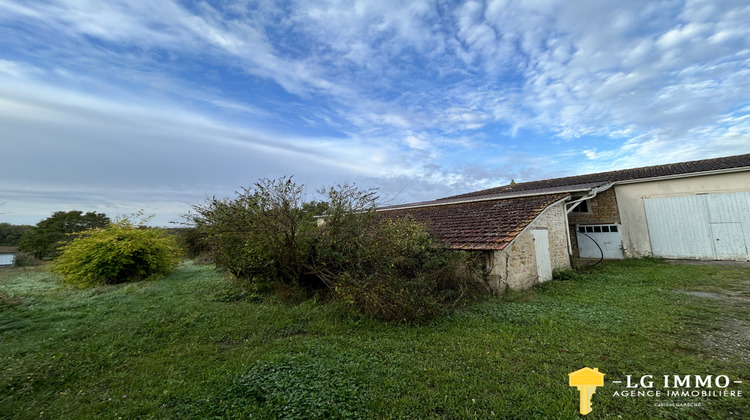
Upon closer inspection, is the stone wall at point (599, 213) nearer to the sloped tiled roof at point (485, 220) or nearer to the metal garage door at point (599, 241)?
the metal garage door at point (599, 241)

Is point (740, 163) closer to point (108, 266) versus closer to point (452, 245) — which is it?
point (452, 245)

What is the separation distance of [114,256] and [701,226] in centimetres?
2249

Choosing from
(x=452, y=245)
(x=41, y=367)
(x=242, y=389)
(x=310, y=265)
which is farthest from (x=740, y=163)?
(x=41, y=367)

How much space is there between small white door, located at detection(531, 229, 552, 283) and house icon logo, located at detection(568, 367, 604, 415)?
5.67m

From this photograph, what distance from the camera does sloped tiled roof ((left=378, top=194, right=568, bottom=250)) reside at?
7586 millimetres

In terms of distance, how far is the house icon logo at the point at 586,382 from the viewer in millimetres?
2826

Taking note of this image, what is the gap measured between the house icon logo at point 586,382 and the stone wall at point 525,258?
397cm

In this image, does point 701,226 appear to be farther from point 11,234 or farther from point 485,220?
point 11,234

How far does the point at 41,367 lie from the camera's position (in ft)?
11.5

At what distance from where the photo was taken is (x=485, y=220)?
917cm

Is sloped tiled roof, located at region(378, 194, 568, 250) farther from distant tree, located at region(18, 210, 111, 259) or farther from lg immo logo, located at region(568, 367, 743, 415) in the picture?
distant tree, located at region(18, 210, 111, 259)

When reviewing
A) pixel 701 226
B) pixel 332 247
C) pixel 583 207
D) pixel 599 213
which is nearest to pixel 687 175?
pixel 701 226

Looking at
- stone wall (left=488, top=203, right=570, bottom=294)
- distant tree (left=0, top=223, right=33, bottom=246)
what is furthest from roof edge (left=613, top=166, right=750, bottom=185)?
distant tree (left=0, top=223, right=33, bottom=246)

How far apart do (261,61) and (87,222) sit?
29524 mm
